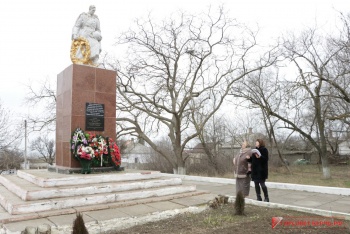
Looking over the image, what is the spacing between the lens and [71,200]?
5.91 metres

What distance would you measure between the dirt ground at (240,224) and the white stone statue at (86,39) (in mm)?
5734

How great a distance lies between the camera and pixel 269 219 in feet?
17.3

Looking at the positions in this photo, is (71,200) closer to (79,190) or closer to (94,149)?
(79,190)

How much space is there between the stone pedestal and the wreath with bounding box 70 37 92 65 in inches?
16.6

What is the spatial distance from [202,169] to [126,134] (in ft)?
27.8

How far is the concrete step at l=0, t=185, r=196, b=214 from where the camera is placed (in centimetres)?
540

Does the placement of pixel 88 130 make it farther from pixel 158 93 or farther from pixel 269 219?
pixel 158 93

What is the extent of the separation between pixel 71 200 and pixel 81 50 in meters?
4.90

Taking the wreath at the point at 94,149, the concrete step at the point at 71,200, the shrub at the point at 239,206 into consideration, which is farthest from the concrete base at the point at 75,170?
the shrub at the point at 239,206

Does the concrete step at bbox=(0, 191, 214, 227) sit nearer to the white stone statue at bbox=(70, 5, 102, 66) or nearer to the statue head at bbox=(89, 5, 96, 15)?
the white stone statue at bbox=(70, 5, 102, 66)

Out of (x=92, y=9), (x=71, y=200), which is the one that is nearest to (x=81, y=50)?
(x=92, y=9)

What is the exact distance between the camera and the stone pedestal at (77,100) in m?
8.20

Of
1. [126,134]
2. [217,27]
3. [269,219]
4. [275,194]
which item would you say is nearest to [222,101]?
[217,27]

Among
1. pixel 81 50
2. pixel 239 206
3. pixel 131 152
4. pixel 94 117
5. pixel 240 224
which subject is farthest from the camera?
pixel 131 152
